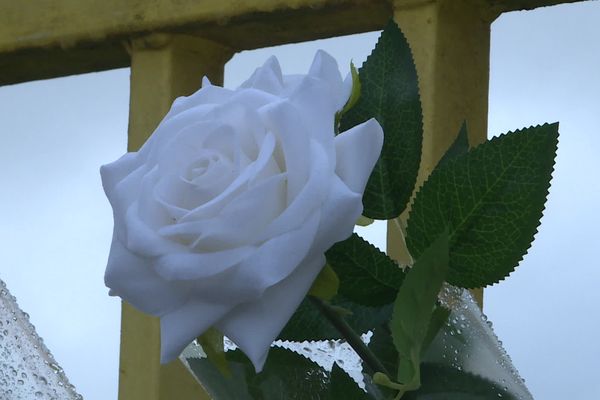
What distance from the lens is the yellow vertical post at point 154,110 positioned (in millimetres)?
948

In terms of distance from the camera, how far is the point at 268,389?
0.43m

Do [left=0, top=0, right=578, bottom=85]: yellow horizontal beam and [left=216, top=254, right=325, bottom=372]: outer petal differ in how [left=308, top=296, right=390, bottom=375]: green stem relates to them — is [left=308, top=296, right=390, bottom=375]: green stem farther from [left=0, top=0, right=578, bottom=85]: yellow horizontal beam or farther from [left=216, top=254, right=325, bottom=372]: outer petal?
[left=0, top=0, right=578, bottom=85]: yellow horizontal beam

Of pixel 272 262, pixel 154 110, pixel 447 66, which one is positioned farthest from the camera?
pixel 154 110

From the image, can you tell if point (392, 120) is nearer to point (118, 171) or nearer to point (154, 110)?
point (118, 171)

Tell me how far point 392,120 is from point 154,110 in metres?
0.59

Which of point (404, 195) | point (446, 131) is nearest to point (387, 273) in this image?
point (404, 195)

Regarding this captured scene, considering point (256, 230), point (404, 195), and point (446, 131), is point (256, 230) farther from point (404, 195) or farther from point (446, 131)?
point (446, 131)

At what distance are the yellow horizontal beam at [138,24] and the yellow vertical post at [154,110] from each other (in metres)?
0.01

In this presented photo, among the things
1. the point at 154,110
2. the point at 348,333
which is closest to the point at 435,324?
the point at 348,333

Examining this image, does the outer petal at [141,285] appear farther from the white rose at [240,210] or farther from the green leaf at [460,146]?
the green leaf at [460,146]

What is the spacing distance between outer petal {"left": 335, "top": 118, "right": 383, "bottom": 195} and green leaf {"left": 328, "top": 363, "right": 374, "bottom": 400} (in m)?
0.08

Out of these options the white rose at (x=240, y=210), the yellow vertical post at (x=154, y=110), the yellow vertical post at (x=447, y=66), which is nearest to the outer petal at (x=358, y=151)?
the white rose at (x=240, y=210)

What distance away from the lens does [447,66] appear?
2.84ft

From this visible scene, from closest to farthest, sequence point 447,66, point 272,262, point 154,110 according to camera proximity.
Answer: point 272,262
point 447,66
point 154,110
